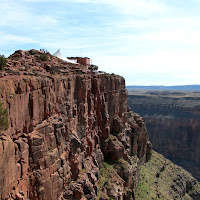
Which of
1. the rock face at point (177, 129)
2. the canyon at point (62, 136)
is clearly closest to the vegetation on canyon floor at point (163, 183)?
the canyon at point (62, 136)

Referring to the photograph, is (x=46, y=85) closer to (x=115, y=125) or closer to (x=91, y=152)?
(x=91, y=152)

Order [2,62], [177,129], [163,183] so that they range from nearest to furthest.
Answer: [2,62] → [163,183] → [177,129]

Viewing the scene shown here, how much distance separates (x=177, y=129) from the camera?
12875cm

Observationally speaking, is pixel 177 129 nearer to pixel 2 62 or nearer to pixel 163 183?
pixel 163 183

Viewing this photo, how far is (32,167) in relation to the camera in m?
21.3

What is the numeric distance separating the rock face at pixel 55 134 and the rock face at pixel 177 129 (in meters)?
75.2

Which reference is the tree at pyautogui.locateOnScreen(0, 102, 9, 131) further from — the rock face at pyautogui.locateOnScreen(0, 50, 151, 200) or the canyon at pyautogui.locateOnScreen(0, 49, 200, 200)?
the rock face at pyautogui.locateOnScreen(0, 50, 151, 200)

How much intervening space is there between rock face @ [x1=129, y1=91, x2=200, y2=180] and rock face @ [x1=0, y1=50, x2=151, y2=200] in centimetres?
7520

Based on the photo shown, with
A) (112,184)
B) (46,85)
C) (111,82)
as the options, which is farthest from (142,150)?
(46,85)

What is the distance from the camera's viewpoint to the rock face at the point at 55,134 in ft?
62.3

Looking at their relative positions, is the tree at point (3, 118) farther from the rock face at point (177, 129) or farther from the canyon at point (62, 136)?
the rock face at point (177, 129)

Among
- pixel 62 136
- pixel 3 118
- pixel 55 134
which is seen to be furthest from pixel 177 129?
pixel 3 118

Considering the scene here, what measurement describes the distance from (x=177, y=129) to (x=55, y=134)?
371 ft

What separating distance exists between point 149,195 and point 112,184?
589 inches
